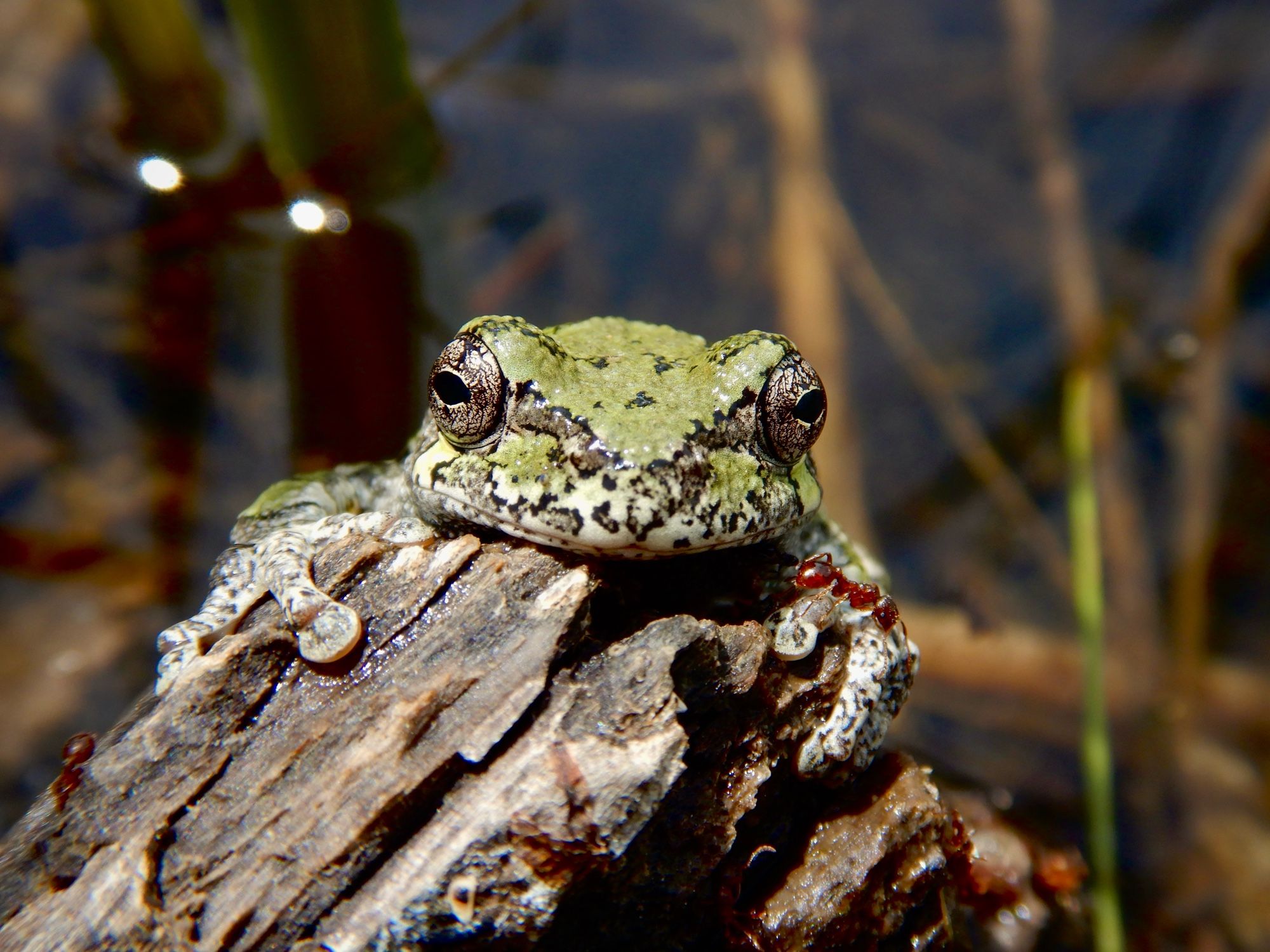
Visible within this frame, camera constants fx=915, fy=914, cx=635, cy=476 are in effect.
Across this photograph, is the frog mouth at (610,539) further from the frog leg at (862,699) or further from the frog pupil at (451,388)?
the frog leg at (862,699)

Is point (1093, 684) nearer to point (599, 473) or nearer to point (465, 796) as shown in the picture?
point (599, 473)

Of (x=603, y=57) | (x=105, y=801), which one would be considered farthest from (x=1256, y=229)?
(x=105, y=801)

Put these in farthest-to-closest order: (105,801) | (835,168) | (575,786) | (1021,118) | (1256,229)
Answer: (1021,118) < (835,168) < (1256,229) < (105,801) < (575,786)

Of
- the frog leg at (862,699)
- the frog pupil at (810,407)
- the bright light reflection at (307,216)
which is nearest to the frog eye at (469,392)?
the frog pupil at (810,407)

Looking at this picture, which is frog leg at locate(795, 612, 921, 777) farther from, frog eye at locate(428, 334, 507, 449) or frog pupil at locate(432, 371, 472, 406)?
frog pupil at locate(432, 371, 472, 406)

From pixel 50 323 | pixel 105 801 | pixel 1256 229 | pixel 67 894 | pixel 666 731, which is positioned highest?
pixel 1256 229

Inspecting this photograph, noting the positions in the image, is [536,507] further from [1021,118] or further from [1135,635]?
[1021,118]

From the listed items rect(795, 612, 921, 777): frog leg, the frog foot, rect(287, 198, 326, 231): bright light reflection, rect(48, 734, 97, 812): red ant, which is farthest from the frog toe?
rect(287, 198, 326, 231): bright light reflection
